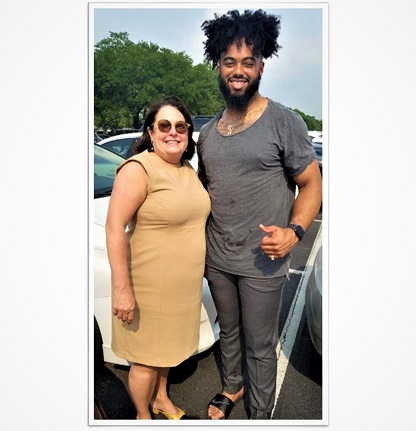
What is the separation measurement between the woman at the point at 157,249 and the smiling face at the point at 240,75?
25 cm

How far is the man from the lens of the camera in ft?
6.66

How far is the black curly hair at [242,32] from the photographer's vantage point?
214cm

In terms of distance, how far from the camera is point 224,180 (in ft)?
6.86

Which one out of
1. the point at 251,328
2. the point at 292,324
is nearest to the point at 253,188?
the point at 251,328

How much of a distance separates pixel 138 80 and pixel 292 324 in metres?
1.53

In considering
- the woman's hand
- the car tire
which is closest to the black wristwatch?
the woman's hand

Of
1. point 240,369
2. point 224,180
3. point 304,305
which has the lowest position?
point 240,369

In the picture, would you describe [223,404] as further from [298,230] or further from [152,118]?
[152,118]

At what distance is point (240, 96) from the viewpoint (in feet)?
6.91

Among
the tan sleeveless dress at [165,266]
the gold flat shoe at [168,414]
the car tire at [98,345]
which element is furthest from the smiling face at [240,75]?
the gold flat shoe at [168,414]

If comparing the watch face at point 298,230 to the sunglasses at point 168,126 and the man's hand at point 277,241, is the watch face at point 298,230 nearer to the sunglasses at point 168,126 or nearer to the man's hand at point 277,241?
the man's hand at point 277,241
